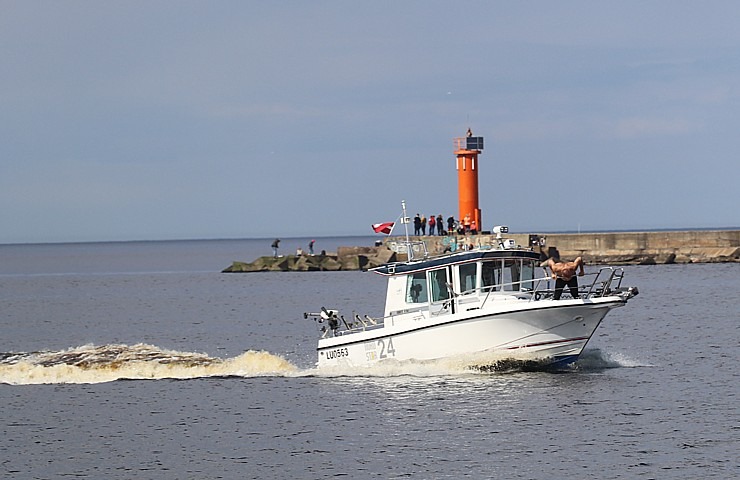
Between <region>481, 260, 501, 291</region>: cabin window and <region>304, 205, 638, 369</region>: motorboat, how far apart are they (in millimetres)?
20

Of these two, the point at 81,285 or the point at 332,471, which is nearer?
the point at 332,471

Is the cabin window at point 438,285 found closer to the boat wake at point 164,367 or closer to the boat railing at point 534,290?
the boat railing at point 534,290

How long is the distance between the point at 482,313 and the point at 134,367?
946 centimetres

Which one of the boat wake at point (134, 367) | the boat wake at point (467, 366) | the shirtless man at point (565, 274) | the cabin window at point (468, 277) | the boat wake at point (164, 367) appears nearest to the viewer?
the shirtless man at point (565, 274)

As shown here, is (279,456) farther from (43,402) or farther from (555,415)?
(43,402)

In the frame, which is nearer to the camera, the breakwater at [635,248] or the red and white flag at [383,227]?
the red and white flag at [383,227]

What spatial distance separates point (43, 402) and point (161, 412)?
318cm

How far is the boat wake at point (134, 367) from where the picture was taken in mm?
28891

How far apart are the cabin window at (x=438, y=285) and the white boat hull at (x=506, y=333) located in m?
0.47

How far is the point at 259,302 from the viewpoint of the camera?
2173 inches

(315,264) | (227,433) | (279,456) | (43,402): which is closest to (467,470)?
(279,456)

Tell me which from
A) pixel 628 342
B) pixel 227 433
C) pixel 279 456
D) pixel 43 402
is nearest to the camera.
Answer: pixel 279 456

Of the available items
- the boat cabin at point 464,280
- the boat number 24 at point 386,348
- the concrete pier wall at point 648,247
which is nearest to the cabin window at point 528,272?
the boat cabin at point 464,280

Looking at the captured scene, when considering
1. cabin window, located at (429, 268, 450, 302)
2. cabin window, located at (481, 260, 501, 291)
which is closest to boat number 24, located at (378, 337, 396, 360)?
cabin window, located at (429, 268, 450, 302)
